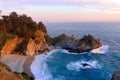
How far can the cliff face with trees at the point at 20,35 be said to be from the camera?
78700 millimetres

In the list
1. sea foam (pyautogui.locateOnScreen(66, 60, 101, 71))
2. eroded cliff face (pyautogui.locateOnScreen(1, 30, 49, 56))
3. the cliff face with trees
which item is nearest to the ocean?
sea foam (pyautogui.locateOnScreen(66, 60, 101, 71))

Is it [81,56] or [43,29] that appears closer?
[81,56]

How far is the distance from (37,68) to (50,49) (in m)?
25.8

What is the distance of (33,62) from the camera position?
230 ft

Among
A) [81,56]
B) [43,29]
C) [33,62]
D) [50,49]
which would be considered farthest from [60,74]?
[43,29]

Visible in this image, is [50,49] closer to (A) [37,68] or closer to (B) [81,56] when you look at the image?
(B) [81,56]

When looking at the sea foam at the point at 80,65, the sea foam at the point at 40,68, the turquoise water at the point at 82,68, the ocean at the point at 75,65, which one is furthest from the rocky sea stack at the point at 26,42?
the sea foam at the point at 80,65

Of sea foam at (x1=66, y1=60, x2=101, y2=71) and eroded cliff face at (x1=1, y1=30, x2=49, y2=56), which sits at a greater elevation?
eroded cliff face at (x1=1, y1=30, x2=49, y2=56)

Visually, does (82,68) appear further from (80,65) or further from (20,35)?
(20,35)

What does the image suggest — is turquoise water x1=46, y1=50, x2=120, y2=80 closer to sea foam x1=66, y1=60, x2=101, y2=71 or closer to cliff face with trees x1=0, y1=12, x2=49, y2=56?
sea foam x1=66, y1=60, x2=101, y2=71

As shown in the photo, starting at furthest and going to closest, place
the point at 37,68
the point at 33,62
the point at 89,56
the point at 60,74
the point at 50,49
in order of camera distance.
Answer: the point at 50,49
the point at 89,56
the point at 33,62
the point at 37,68
the point at 60,74

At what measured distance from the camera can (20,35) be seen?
8469cm

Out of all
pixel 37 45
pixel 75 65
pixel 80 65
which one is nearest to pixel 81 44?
pixel 37 45

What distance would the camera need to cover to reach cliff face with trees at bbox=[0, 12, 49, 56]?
7870cm
